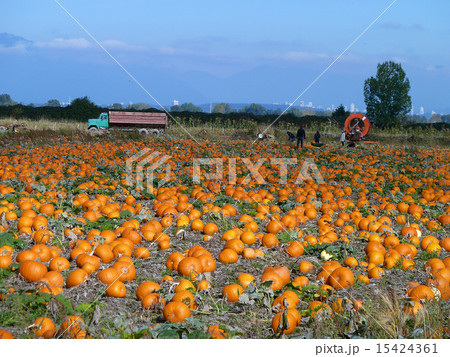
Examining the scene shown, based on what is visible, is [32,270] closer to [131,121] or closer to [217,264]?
[217,264]

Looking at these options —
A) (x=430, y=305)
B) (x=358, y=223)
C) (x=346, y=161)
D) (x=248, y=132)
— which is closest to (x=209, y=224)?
(x=358, y=223)

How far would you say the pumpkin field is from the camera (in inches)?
156

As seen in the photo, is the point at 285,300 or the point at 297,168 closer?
the point at 285,300

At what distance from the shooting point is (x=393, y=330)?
3.63 meters

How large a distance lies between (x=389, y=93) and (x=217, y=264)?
3096 inches

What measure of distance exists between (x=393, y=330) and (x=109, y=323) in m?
2.44

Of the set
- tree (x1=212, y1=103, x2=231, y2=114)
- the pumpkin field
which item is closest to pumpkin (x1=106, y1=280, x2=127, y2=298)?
the pumpkin field

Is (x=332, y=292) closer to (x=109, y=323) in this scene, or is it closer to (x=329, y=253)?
(x=329, y=253)

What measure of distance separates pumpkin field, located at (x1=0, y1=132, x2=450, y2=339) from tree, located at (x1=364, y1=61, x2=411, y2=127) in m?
70.6

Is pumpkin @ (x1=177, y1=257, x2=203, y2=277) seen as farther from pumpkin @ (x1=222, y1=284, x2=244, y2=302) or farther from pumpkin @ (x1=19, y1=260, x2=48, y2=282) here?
pumpkin @ (x1=19, y1=260, x2=48, y2=282)

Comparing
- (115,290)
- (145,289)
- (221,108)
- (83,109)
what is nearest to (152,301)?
(145,289)

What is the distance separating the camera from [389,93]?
77.6 metres

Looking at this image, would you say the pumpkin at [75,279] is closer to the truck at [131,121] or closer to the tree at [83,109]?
the truck at [131,121]

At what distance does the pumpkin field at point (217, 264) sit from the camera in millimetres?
3965
